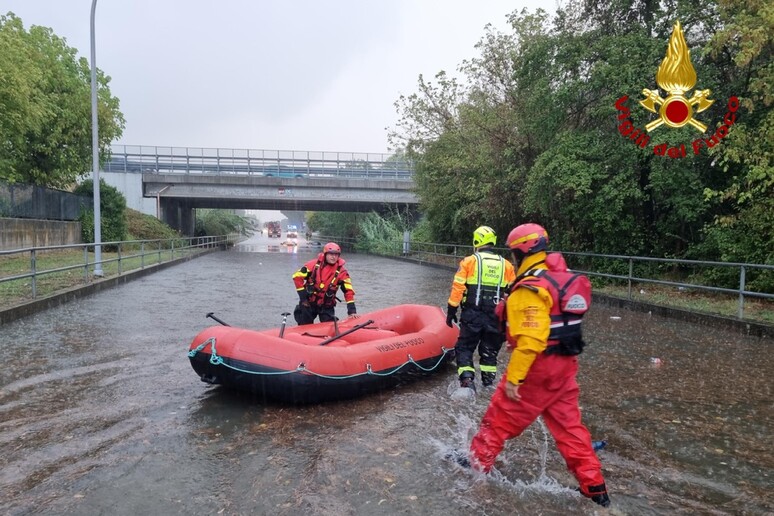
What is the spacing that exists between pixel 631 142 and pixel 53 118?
22.1 metres

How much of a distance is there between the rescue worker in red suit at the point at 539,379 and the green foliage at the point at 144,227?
2963cm

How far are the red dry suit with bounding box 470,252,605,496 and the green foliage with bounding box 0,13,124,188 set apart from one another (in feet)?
63.9

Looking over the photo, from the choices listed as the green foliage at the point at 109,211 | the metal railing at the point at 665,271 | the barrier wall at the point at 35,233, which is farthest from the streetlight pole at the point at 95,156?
the metal railing at the point at 665,271

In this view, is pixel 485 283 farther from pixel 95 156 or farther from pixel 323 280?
pixel 95 156

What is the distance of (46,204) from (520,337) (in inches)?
903

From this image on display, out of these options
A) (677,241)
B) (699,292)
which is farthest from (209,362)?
(677,241)

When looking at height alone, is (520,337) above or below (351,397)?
above

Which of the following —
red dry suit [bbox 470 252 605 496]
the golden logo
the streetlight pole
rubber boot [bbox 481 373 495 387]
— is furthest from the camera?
the streetlight pole

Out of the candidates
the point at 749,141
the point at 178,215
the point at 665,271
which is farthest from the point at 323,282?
the point at 178,215

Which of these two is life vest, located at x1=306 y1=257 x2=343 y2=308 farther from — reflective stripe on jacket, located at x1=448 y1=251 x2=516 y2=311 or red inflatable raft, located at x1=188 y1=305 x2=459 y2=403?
reflective stripe on jacket, located at x1=448 y1=251 x2=516 y2=311

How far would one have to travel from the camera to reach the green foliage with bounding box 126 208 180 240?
3096 cm

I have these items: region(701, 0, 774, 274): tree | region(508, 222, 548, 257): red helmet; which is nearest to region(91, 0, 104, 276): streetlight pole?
region(508, 222, 548, 257): red helmet

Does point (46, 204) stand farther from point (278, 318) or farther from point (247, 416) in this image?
point (247, 416)

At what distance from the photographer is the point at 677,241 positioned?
13.7 metres
